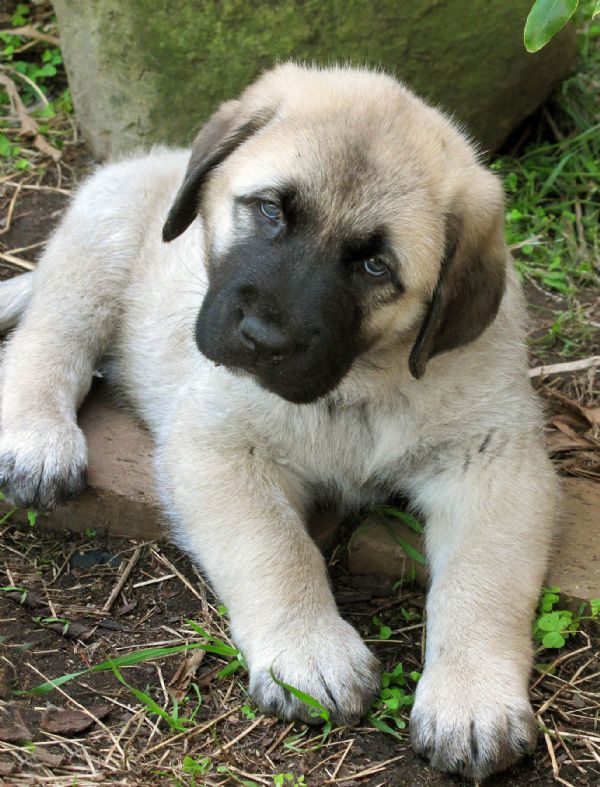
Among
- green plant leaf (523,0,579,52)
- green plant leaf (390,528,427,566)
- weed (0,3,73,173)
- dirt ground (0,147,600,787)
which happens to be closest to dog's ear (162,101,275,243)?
green plant leaf (523,0,579,52)

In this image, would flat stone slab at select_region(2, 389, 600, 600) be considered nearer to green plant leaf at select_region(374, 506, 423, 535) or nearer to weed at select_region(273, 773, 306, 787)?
green plant leaf at select_region(374, 506, 423, 535)

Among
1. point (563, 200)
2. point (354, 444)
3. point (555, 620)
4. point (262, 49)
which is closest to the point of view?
point (555, 620)

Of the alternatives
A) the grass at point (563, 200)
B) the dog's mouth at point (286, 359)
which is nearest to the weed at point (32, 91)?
the grass at point (563, 200)

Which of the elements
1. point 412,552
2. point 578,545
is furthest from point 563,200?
point 412,552

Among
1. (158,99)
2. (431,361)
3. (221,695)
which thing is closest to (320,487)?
(431,361)

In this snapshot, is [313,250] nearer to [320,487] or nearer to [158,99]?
[320,487]

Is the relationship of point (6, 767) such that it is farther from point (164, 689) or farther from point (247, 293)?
point (247, 293)
